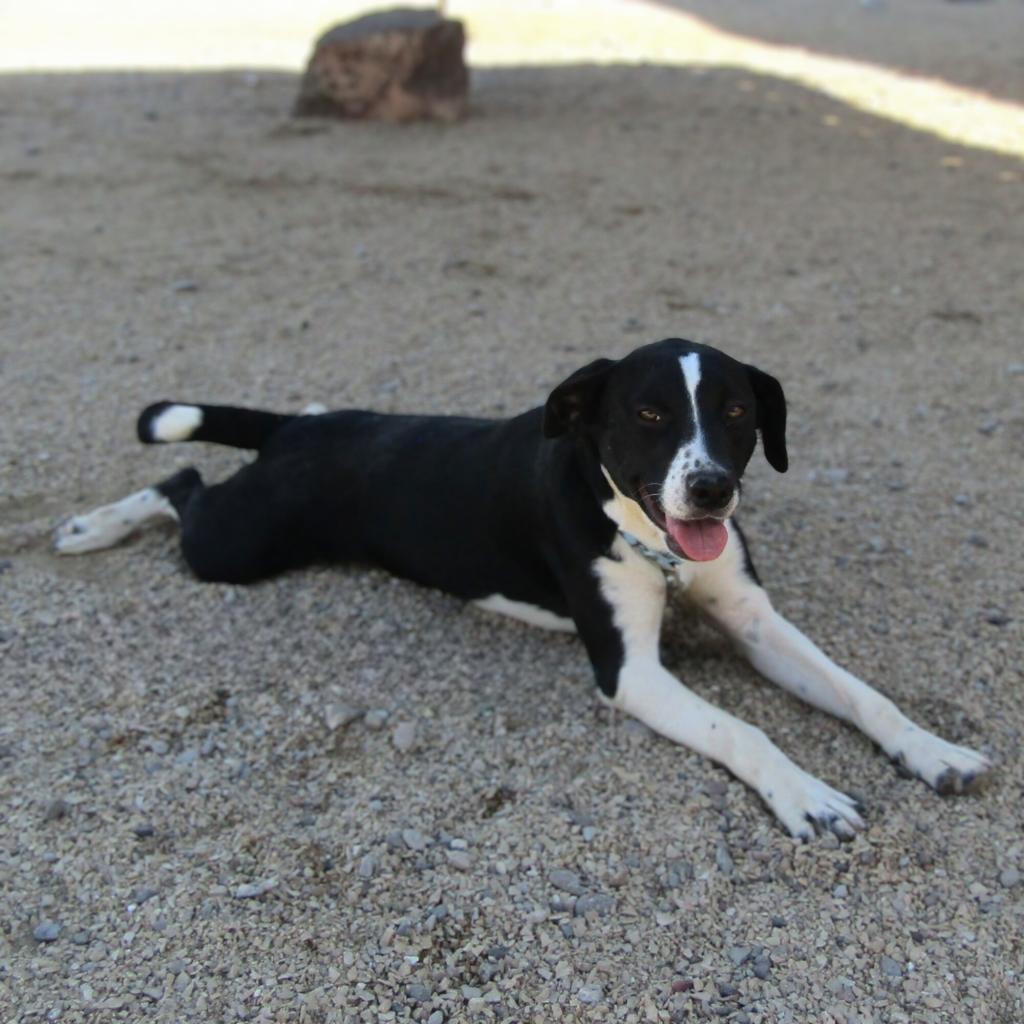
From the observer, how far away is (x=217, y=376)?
5648mm

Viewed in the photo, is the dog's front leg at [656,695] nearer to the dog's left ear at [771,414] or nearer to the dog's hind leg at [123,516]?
the dog's left ear at [771,414]

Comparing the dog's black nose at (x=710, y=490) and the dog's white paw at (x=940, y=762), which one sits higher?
the dog's black nose at (x=710, y=490)

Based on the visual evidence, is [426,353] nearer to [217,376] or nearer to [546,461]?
[217,376]

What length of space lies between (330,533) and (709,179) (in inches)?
210

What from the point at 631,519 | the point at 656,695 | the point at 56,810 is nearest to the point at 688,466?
the point at 631,519

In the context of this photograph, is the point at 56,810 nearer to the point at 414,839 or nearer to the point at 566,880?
the point at 414,839

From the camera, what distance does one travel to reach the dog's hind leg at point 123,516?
431cm

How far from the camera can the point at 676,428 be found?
3080 mm

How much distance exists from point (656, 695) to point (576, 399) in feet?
2.65

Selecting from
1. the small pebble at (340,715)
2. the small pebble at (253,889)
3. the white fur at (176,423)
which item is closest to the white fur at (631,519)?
the small pebble at (340,715)

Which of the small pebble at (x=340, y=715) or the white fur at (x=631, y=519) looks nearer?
the white fur at (x=631, y=519)

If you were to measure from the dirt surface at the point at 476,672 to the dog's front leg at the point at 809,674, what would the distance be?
0.21ft

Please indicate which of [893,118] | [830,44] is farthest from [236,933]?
[830,44]

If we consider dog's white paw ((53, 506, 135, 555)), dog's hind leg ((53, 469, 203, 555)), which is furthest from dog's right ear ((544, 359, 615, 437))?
dog's white paw ((53, 506, 135, 555))
